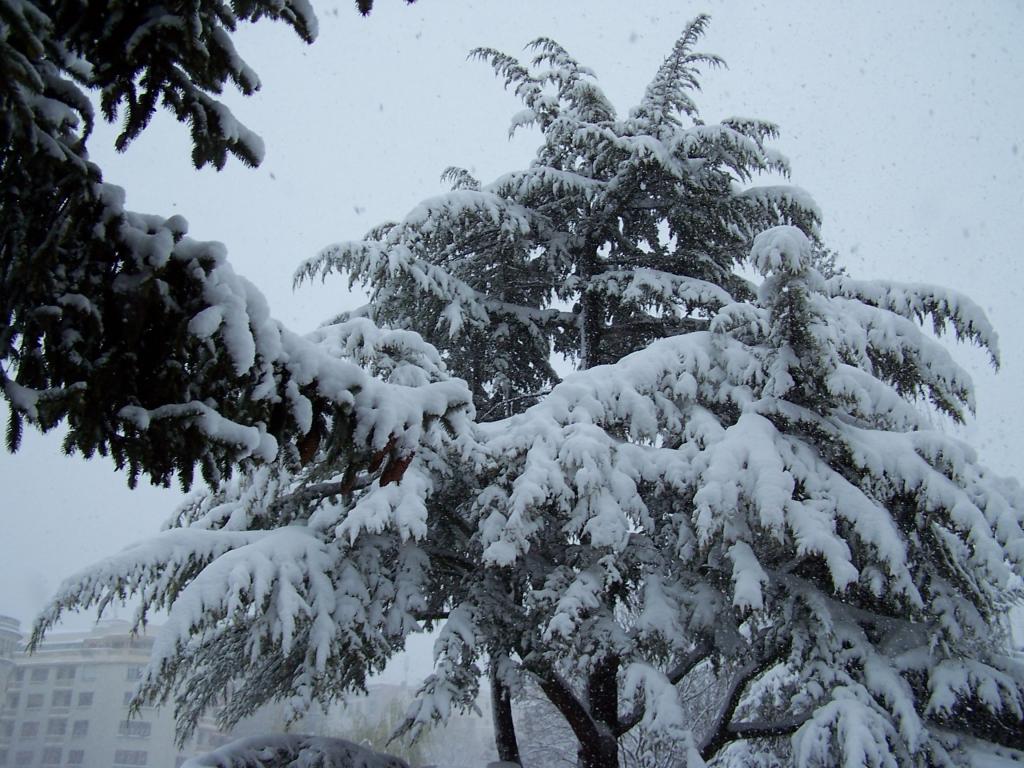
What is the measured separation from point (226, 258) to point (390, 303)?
223 inches

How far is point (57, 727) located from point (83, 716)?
2.68m

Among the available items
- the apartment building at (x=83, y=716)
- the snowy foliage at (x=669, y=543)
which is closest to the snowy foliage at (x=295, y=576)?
the snowy foliage at (x=669, y=543)

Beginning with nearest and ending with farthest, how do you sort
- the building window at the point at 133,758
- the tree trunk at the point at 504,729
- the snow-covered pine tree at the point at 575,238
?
the snow-covered pine tree at the point at 575,238, the tree trunk at the point at 504,729, the building window at the point at 133,758

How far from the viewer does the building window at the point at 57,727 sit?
48.8m

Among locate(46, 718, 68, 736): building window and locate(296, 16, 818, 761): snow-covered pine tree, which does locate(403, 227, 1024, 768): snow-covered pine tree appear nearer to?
locate(296, 16, 818, 761): snow-covered pine tree

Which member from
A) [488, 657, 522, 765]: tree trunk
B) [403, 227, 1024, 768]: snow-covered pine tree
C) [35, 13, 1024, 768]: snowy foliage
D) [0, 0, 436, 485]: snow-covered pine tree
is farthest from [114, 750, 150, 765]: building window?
[0, 0, 436, 485]: snow-covered pine tree

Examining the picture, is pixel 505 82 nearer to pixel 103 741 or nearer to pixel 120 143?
pixel 120 143

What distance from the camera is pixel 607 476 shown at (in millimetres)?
4930

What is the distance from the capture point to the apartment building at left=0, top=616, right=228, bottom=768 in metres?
46.3

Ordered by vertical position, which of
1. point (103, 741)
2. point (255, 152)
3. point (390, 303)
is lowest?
point (103, 741)

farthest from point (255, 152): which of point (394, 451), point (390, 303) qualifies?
point (390, 303)

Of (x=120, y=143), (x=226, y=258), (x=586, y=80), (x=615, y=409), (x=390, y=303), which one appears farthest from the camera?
(x=586, y=80)

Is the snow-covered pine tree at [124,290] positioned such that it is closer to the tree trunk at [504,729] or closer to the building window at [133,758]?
the tree trunk at [504,729]

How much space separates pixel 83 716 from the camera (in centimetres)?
4812
